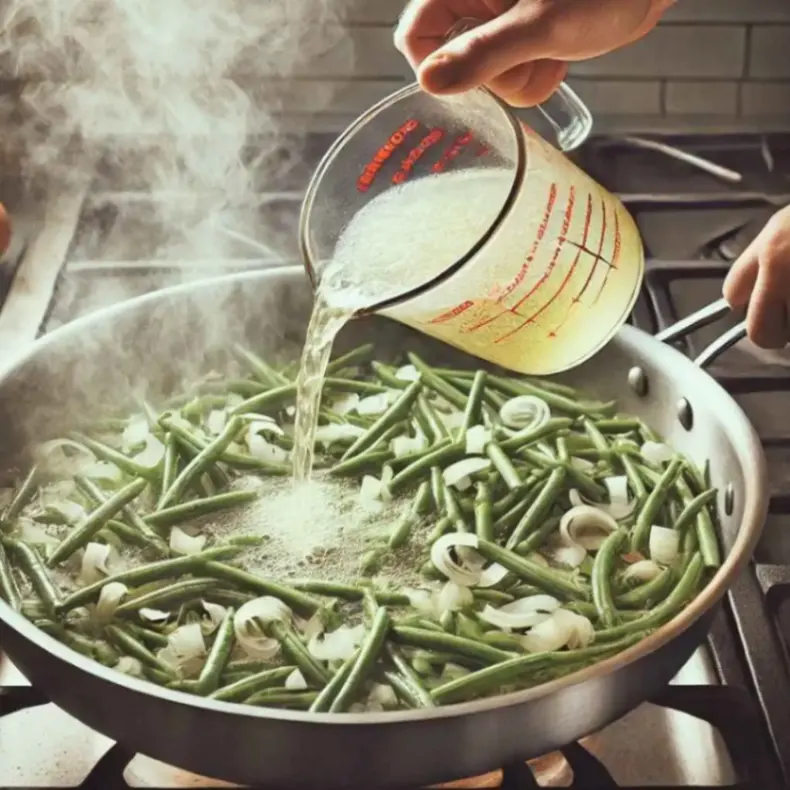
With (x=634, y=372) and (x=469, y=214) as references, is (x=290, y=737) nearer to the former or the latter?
(x=469, y=214)

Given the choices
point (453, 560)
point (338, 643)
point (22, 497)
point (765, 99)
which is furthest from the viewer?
point (765, 99)

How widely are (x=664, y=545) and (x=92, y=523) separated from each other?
0.62 metres

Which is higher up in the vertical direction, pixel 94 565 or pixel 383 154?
pixel 383 154

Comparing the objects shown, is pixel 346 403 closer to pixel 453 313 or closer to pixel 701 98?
pixel 453 313

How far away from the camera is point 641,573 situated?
1.27 meters

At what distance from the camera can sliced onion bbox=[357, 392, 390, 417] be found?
158 centimetres

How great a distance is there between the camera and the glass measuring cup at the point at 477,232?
118cm

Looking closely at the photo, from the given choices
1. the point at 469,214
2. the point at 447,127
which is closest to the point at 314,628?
the point at 469,214

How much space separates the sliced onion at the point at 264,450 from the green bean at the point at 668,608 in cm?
49

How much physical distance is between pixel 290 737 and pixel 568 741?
0.24 meters

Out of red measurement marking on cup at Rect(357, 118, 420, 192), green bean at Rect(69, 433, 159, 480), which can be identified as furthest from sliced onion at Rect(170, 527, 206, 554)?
red measurement marking on cup at Rect(357, 118, 420, 192)

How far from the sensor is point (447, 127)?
132 centimetres

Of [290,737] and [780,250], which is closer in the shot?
[290,737]

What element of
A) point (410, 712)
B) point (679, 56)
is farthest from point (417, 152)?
point (679, 56)
